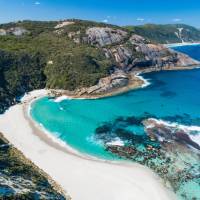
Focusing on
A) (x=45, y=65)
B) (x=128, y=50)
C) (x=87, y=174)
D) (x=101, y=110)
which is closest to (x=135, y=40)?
(x=128, y=50)

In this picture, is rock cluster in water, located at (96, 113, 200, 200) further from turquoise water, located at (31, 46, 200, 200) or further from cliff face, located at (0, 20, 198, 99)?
cliff face, located at (0, 20, 198, 99)

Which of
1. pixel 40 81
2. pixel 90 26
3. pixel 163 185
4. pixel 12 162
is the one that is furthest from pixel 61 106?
pixel 90 26

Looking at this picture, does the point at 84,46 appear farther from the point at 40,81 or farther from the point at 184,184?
the point at 184,184

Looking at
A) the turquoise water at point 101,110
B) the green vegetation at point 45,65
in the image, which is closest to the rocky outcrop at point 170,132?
the turquoise water at point 101,110

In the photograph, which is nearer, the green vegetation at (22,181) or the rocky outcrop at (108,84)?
the green vegetation at (22,181)

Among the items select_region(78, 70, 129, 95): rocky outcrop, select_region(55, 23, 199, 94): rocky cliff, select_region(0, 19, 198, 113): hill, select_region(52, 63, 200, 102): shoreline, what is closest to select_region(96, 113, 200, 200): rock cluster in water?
select_region(52, 63, 200, 102): shoreline

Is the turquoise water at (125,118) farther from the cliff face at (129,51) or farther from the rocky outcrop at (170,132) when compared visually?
the cliff face at (129,51)
